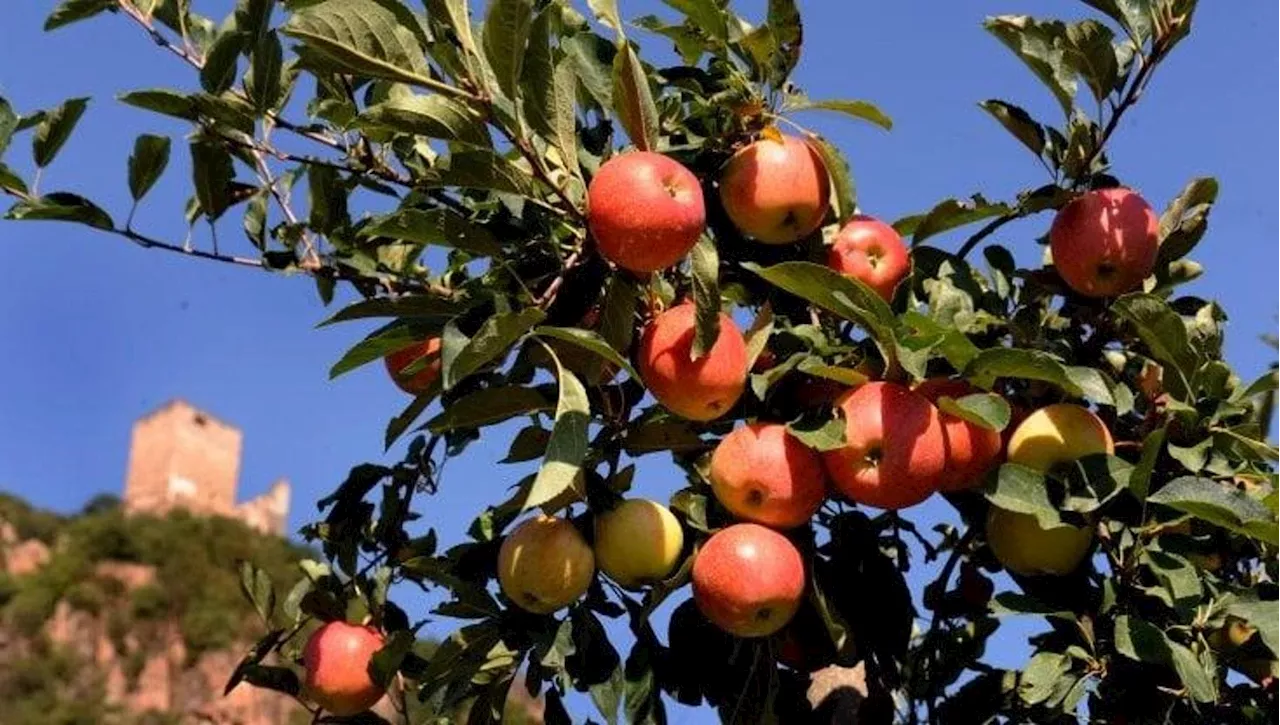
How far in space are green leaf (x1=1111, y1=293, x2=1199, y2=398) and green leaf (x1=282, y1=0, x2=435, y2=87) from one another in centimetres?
67

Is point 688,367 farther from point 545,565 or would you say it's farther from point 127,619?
point 127,619

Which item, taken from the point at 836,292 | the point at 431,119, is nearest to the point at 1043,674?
the point at 836,292

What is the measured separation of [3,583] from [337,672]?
31.0 m

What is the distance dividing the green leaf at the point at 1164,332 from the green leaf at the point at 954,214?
182mm

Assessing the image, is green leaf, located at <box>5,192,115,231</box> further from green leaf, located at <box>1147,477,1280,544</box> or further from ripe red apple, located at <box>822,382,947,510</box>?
green leaf, located at <box>1147,477,1280,544</box>

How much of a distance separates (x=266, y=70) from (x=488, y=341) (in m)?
0.45

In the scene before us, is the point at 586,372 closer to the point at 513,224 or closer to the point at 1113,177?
the point at 513,224

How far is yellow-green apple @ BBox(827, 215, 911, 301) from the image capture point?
1.57 m

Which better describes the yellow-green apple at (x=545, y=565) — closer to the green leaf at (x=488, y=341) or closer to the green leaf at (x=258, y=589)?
the green leaf at (x=488, y=341)

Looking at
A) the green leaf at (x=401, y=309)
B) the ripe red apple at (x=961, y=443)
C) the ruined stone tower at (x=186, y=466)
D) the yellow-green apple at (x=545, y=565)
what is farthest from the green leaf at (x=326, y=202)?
the ruined stone tower at (x=186, y=466)

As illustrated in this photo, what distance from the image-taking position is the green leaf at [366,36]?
1262 mm

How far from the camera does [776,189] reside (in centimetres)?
146

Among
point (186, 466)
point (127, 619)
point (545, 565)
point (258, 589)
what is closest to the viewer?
point (545, 565)

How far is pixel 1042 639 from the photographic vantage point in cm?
167
